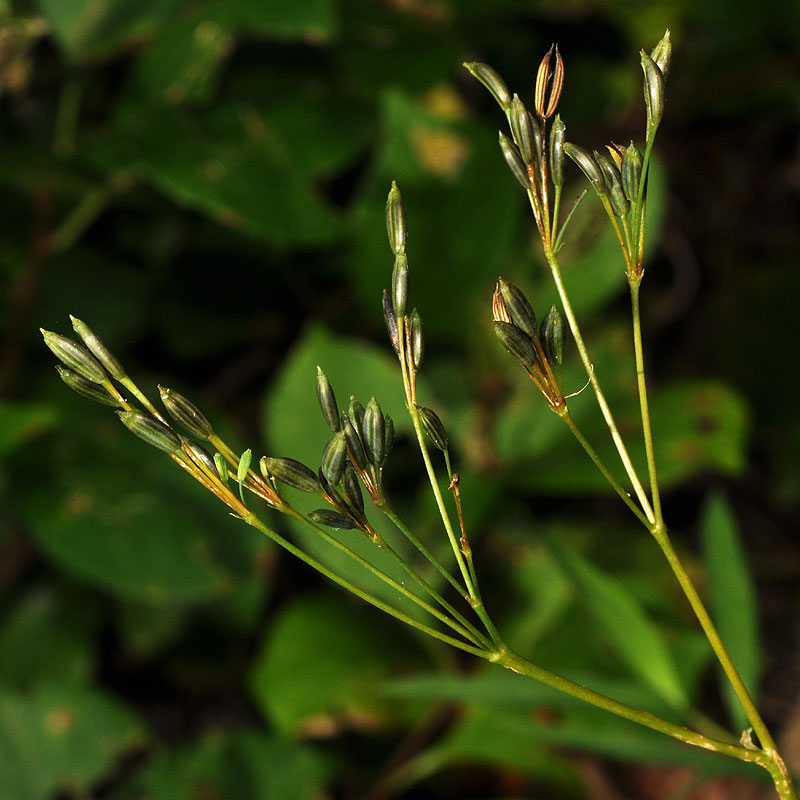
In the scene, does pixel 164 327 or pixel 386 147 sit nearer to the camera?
pixel 386 147

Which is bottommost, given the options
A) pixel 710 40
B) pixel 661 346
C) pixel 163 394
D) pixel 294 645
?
pixel 661 346

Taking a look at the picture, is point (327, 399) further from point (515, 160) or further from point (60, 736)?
point (60, 736)

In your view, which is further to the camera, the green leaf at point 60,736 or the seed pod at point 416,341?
the green leaf at point 60,736

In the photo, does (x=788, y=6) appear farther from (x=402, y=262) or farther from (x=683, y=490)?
(x=402, y=262)

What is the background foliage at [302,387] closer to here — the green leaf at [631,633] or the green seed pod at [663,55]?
the green leaf at [631,633]

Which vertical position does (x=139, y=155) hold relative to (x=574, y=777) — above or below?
above

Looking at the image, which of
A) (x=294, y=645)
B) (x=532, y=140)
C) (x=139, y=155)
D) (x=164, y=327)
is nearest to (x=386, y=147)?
(x=139, y=155)

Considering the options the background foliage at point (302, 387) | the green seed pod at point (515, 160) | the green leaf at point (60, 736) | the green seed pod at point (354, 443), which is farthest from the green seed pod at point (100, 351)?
the green leaf at point (60, 736)
